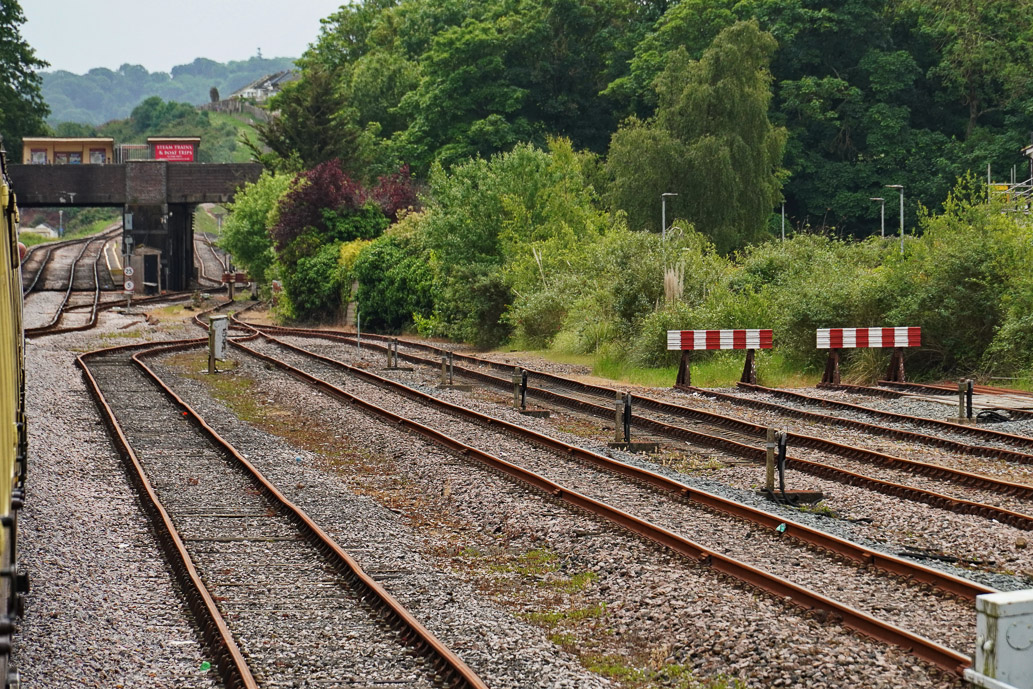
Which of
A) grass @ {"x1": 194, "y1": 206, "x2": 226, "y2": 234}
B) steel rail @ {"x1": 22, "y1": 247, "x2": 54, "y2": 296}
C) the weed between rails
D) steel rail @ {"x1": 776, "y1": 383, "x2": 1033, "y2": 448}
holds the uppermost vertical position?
grass @ {"x1": 194, "y1": 206, "x2": 226, "y2": 234}

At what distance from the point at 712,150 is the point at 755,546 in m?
48.3

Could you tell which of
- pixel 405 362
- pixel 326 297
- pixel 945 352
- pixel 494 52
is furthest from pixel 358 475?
pixel 494 52

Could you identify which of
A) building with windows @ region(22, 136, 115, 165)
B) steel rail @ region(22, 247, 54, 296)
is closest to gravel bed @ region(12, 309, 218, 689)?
steel rail @ region(22, 247, 54, 296)

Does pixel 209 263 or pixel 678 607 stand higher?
pixel 209 263

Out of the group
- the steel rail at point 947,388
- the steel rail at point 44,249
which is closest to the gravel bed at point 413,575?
the steel rail at point 947,388

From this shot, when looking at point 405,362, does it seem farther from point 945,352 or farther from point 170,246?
point 170,246

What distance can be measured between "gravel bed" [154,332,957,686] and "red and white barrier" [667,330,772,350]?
10213mm

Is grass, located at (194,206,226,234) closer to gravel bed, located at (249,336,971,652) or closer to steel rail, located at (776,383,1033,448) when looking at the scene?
steel rail, located at (776,383,1033,448)

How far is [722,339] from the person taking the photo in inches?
1000

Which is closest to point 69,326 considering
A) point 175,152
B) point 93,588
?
point 175,152

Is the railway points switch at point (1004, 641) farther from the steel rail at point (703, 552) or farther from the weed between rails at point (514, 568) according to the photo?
the weed between rails at point (514, 568)

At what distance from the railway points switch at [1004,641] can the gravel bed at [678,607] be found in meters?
2.79

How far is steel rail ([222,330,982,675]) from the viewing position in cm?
859

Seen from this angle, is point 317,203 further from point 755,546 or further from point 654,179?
point 755,546
